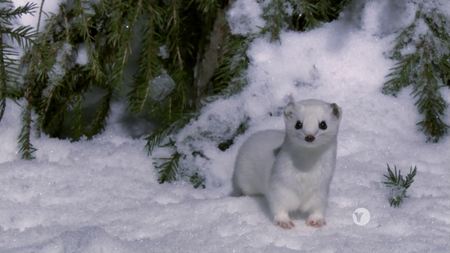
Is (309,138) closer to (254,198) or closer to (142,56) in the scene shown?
(254,198)

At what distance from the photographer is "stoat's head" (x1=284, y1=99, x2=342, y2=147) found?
1.94 metres

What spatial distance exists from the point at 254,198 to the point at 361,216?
0.46m

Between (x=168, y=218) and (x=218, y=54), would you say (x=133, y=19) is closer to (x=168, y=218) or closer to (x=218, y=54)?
(x=218, y=54)

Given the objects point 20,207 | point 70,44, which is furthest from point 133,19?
point 20,207

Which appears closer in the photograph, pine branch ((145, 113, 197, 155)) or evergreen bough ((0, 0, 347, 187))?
evergreen bough ((0, 0, 347, 187))

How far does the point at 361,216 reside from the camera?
219cm

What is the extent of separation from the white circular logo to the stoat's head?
1.19 ft

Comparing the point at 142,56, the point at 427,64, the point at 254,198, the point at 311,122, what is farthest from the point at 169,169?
the point at 427,64

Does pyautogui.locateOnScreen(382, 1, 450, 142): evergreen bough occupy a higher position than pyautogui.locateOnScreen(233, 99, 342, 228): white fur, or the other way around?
pyautogui.locateOnScreen(382, 1, 450, 142): evergreen bough

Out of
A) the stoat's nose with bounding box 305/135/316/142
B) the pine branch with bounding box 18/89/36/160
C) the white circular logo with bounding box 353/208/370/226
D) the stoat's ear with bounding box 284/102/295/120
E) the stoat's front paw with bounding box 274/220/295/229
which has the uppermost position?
the stoat's ear with bounding box 284/102/295/120

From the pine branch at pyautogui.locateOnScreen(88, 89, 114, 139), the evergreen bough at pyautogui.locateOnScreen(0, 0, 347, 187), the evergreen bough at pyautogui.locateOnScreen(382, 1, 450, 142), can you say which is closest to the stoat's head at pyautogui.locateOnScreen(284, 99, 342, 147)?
the evergreen bough at pyautogui.locateOnScreen(0, 0, 347, 187)

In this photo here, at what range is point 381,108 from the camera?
2.86m

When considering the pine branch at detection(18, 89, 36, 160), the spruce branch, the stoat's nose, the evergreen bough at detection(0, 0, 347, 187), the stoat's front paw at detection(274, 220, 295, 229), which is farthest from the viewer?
the pine branch at detection(18, 89, 36, 160)

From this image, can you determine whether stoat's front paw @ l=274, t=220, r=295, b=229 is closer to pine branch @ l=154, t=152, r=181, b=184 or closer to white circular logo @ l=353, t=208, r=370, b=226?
white circular logo @ l=353, t=208, r=370, b=226
